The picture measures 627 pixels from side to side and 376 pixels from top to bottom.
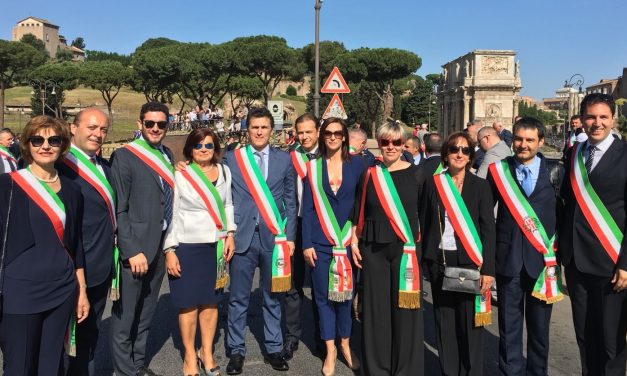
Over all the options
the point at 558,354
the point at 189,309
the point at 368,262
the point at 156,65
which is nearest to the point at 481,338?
the point at 368,262

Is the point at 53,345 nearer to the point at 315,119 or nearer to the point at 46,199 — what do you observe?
the point at 46,199

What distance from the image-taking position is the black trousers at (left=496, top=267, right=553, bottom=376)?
12.6ft

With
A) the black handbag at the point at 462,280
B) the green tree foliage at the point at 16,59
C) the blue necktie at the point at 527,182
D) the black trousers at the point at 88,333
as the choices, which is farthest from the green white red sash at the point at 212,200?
the green tree foliage at the point at 16,59

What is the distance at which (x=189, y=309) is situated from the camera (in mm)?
4211

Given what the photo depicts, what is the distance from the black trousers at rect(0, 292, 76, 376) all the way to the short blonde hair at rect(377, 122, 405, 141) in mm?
2405

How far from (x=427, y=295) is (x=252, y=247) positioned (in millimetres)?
3211

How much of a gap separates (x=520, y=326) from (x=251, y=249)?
2226mm

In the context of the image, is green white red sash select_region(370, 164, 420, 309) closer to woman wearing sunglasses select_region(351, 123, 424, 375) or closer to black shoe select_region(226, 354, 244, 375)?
woman wearing sunglasses select_region(351, 123, 424, 375)

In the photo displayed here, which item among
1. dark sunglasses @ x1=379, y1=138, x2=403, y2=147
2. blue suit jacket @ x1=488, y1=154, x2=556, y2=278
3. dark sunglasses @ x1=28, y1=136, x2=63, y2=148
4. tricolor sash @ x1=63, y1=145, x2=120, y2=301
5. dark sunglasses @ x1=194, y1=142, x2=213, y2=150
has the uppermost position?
dark sunglasses @ x1=379, y1=138, x2=403, y2=147

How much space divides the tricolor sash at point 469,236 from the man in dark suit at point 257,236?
1457 millimetres

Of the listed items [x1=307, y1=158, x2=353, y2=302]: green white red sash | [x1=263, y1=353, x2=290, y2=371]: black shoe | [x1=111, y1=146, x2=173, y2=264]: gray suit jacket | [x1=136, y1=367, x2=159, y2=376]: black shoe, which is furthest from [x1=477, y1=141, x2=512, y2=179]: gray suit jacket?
[x1=136, y1=367, x2=159, y2=376]: black shoe

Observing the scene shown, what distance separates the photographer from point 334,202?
14.3 ft

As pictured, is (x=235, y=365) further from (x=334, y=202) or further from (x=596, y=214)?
(x=596, y=214)

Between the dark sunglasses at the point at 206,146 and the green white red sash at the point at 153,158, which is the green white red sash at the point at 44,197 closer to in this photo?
the green white red sash at the point at 153,158
